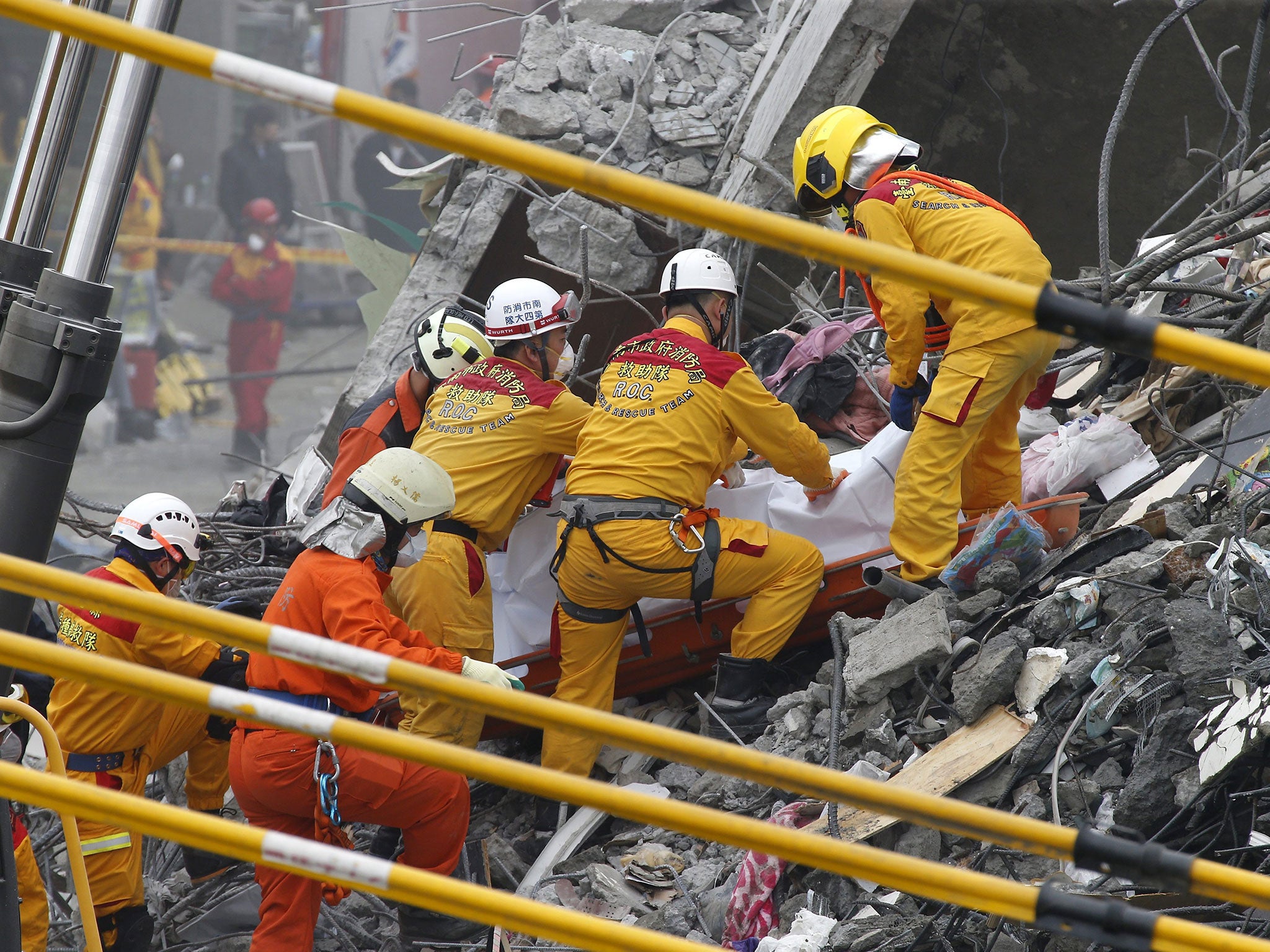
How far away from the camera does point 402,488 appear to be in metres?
4.36

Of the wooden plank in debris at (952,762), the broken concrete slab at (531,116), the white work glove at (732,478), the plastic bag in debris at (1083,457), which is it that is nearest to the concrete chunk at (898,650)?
the wooden plank in debris at (952,762)

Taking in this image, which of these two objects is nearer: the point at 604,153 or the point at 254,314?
the point at 604,153

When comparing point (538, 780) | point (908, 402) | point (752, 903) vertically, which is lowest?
point (752, 903)

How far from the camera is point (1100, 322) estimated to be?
1.72 meters

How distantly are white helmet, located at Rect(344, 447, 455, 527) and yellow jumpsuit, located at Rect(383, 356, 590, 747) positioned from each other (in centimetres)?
53

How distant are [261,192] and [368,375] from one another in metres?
13.4

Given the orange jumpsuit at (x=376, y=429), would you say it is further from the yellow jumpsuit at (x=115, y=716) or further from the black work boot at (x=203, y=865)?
the black work boot at (x=203, y=865)

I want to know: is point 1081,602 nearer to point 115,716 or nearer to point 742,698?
point 742,698

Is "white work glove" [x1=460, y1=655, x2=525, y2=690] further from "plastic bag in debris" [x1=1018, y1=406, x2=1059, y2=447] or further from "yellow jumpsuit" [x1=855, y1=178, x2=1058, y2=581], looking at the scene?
"plastic bag in debris" [x1=1018, y1=406, x2=1059, y2=447]

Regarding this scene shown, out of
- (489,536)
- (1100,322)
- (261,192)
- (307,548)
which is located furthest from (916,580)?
(261,192)

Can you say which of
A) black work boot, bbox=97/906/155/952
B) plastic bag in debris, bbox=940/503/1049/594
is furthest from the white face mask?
black work boot, bbox=97/906/155/952

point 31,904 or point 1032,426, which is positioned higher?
point 1032,426

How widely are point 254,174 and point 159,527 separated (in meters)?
16.2

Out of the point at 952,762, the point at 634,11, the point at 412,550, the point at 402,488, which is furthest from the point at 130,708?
the point at 634,11
